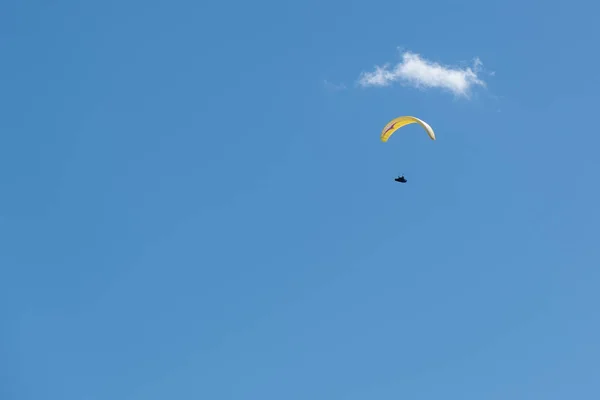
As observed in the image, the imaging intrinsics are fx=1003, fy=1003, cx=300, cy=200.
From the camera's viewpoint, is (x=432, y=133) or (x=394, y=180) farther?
(x=394, y=180)

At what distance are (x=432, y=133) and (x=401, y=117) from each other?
7516mm

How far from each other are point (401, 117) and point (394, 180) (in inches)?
280

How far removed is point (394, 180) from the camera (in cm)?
11312

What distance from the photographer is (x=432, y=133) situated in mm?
105875

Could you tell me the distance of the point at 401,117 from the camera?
11256 centimetres

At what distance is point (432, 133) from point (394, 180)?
9.32 meters
